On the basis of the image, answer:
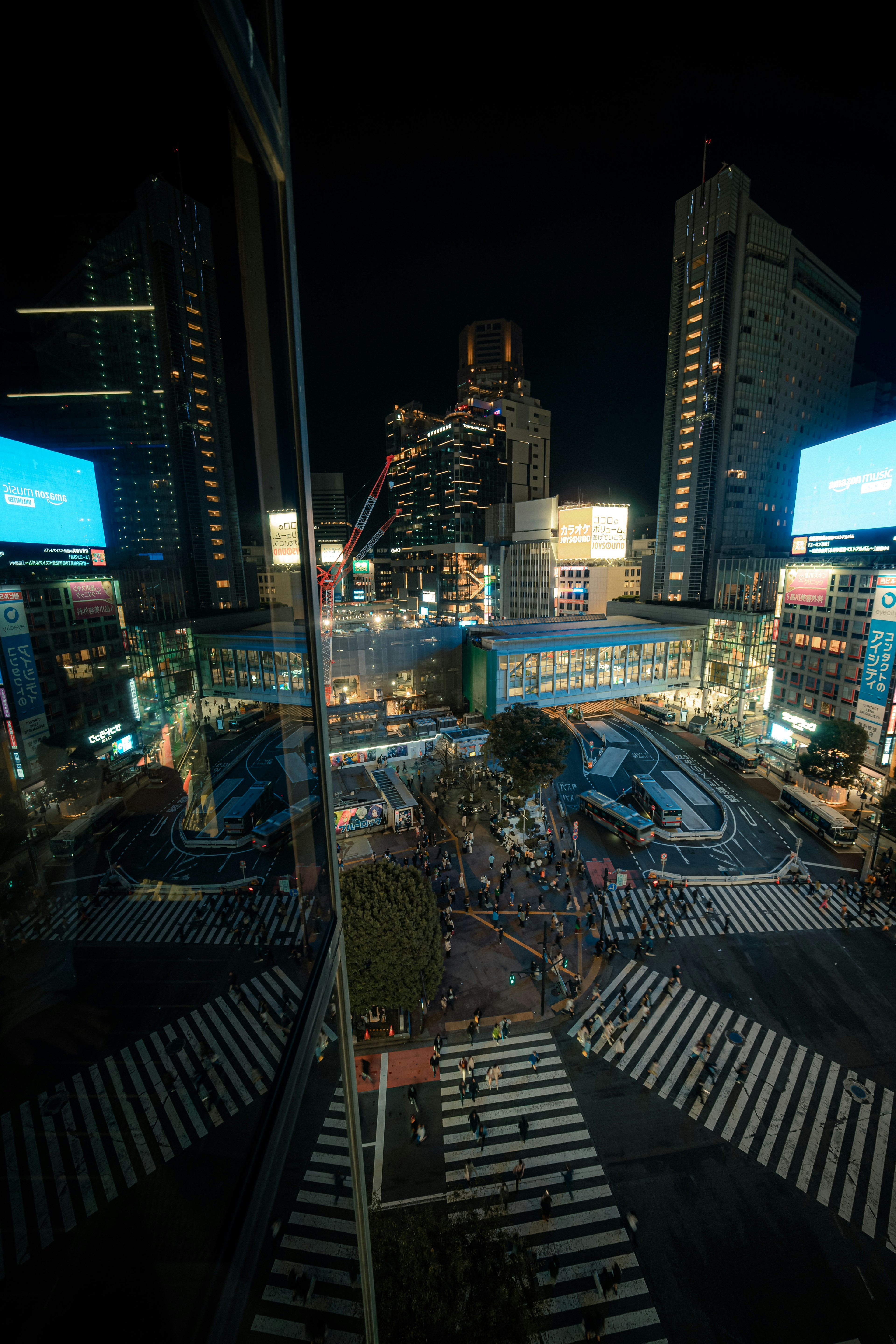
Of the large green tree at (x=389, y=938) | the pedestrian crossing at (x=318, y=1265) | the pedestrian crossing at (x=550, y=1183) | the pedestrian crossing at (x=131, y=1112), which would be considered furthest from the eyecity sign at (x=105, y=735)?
the pedestrian crossing at (x=550, y=1183)

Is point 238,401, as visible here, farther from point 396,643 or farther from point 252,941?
point 396,643

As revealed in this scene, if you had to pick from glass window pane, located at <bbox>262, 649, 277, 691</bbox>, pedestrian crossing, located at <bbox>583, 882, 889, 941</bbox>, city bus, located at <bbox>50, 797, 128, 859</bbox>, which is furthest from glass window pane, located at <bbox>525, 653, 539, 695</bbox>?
city bus, located at <bbox>50, 797, 128, 859</bbox>

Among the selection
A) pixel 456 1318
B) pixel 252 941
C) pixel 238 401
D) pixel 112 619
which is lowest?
pixel 456 1318

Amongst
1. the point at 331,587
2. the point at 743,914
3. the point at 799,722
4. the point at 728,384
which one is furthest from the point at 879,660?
the point at 331,587

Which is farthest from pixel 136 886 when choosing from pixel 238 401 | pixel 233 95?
pixel 233 95

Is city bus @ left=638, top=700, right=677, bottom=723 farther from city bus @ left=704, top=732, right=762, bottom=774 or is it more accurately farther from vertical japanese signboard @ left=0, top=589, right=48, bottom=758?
vertical japanese signboard @ left=0, top=589, right=48, bottom=758

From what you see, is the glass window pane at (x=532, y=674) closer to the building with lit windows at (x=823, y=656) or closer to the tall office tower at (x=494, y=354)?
the building with lit windows at (x=823, y=656)

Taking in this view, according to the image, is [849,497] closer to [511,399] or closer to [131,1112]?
[131,1112]

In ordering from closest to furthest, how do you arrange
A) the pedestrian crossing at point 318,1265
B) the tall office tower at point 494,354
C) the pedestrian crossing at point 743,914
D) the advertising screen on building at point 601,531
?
the pedestrian crossing at point 318,1265 → the pedestrian crossing at point 743,914 → the advertising screen on building at point 601,531 → the tall office tower at point 494,354
